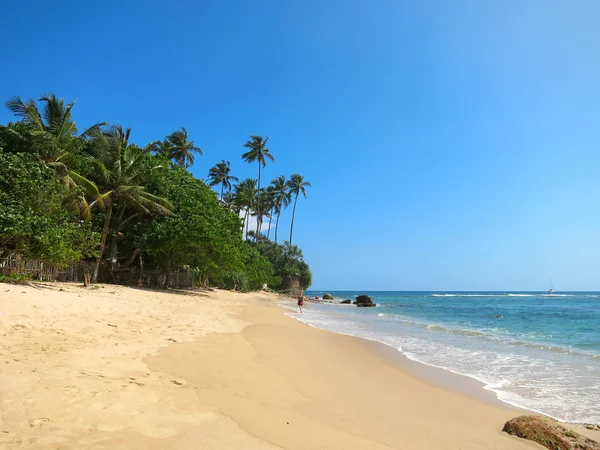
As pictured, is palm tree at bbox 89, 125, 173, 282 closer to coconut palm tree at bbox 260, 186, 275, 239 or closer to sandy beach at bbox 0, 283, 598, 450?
sandy beach at bbox 0, 283, 598, 450

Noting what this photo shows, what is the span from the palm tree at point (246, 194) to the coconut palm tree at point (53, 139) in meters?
32.5

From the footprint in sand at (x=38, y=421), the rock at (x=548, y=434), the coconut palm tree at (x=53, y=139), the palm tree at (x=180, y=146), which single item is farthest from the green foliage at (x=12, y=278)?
→ the palm tree at (x=180, y=146)

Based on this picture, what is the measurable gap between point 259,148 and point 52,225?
4300 centimetres

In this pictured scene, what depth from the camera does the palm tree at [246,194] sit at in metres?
55.8

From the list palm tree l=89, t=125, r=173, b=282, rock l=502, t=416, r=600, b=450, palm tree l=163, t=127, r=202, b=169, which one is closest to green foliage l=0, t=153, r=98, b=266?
palm tree l=89, t=125, r=173, b=282

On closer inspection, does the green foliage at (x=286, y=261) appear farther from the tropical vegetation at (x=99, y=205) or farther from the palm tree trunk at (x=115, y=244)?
the palm tree trunk at (x=115, y=244)

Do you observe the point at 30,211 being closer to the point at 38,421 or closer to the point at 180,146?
the point at 38,421

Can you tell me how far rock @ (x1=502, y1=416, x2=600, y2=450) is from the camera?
4.23 meters

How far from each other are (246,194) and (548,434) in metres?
53.6

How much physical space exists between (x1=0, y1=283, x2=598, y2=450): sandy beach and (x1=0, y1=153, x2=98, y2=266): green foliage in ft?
13.3

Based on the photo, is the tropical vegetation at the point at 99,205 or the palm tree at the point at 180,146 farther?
the palm tree at the point at 180,146

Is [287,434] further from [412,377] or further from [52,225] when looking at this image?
[52,225]

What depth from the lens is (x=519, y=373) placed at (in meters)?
9.11

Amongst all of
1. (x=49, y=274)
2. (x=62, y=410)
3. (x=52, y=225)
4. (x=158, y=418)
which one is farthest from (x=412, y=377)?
(x=49, y=274)
